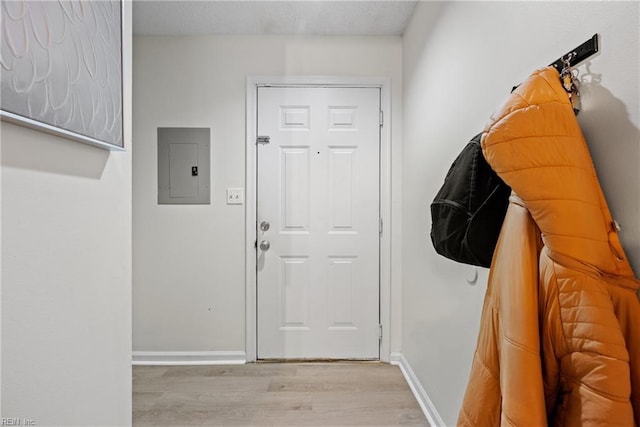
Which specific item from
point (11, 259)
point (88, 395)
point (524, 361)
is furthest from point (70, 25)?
point (524, 361)

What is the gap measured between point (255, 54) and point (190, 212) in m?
1.22

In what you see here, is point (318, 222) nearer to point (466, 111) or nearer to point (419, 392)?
point (419, 392)

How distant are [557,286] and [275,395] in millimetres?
1961

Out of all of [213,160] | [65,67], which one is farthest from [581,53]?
[213,160]

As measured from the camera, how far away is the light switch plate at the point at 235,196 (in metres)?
2.80

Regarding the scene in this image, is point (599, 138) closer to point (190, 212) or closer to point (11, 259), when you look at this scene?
point (11, 259)

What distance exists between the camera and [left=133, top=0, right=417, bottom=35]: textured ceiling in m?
2.40

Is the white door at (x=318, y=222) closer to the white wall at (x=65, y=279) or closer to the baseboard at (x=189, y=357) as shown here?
the baseboard at (x=189, y=357)

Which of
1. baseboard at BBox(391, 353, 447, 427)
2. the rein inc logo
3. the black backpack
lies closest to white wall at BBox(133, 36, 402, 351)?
baseboard at BBox(391, 353, 447, 427)

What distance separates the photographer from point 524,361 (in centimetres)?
77

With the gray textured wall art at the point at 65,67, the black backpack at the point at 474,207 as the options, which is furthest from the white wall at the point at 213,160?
the black backpack at the point at 474,207

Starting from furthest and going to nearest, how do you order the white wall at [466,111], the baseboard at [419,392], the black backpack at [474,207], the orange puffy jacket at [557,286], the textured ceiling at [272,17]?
the textured ceiling at [272,17] < the baseboard at [419,392] < the black backpack at [474,207] < the white wall at [466,111] < the orange puffy jacket at [557,286]

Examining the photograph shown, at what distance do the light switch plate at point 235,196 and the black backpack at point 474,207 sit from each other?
1.93 meters

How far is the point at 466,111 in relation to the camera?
1650 mm
